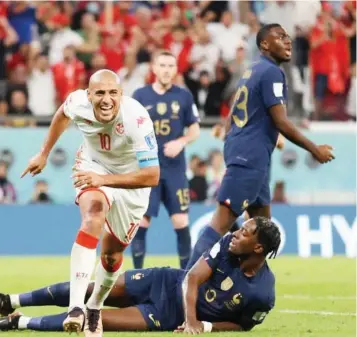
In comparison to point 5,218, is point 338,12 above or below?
above

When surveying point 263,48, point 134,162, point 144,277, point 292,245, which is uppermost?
Answer: point 263,48

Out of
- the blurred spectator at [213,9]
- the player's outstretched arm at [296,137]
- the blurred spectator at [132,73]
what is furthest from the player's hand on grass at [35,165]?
the blurred spectator at [213,9]

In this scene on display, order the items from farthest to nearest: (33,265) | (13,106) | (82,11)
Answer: (82,11)
(13,106)
(33,265)

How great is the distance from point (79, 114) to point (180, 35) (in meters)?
10.6

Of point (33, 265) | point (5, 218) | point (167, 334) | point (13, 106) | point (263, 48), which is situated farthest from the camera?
point (13, 106)

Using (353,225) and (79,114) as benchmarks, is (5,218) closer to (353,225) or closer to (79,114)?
(353,225)

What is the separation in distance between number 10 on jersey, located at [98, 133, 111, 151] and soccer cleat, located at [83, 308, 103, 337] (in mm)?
1178

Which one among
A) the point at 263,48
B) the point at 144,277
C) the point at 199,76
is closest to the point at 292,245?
the point at 199,76

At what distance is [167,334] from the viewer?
770 cm

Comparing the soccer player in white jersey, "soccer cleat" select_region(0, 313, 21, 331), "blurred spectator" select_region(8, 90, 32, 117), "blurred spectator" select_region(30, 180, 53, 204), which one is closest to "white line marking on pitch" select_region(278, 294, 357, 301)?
the soccer player in white jersey

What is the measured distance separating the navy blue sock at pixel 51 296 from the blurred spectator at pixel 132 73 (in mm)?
9550

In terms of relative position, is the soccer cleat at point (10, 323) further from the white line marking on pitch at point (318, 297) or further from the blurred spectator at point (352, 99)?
the blurred spectator at point (352, 99)

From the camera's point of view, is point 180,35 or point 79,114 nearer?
point 79,114

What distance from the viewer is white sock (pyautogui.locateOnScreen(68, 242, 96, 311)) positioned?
7109 millimetres
